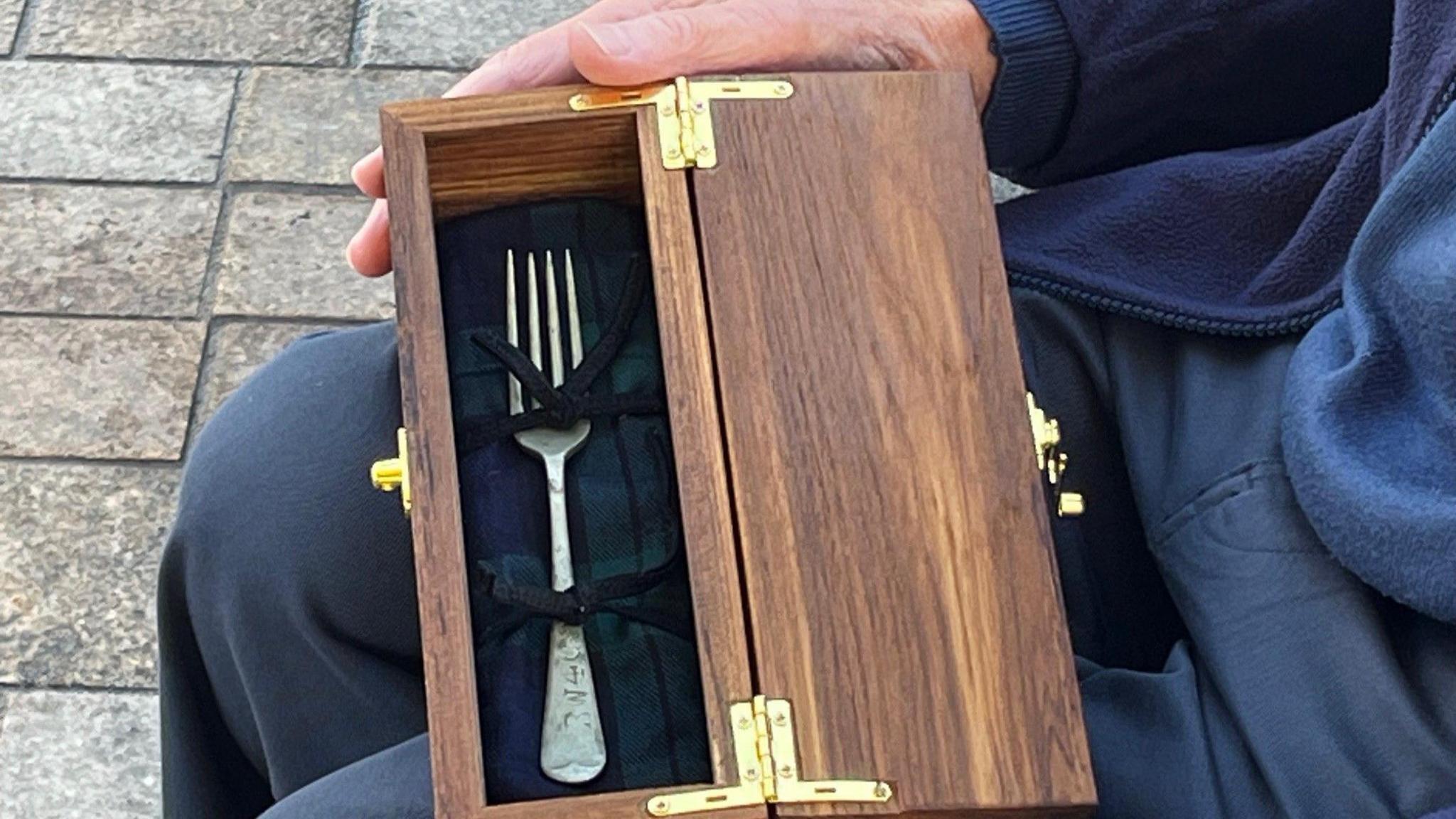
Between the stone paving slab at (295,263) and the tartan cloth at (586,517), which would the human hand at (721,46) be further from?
the stone paving slab at (295,263)

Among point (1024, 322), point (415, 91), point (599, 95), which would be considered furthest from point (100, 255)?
point (1024, 322)

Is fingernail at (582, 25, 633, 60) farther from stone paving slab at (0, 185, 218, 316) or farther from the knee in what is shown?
stone paving slab at (0, 185, 218, 316)

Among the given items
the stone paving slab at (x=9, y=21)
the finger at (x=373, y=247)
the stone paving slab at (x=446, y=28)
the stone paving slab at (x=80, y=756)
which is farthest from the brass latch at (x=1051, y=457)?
the stone paving slab at (x=9, y=21)

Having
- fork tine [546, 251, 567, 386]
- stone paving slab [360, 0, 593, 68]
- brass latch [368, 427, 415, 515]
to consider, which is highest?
stone paving slab [360, 0, 593, 68]

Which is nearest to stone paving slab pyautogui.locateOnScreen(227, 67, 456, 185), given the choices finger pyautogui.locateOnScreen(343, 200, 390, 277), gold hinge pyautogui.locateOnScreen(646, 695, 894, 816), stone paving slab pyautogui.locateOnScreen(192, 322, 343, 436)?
stone paving slab pyautogui.locateOnScreen(192, 322, 343, 436)

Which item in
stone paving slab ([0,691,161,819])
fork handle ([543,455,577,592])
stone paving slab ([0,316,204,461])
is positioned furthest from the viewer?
stone paving slab ([0,316,204,461])

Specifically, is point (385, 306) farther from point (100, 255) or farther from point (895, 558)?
point (895, 558)
